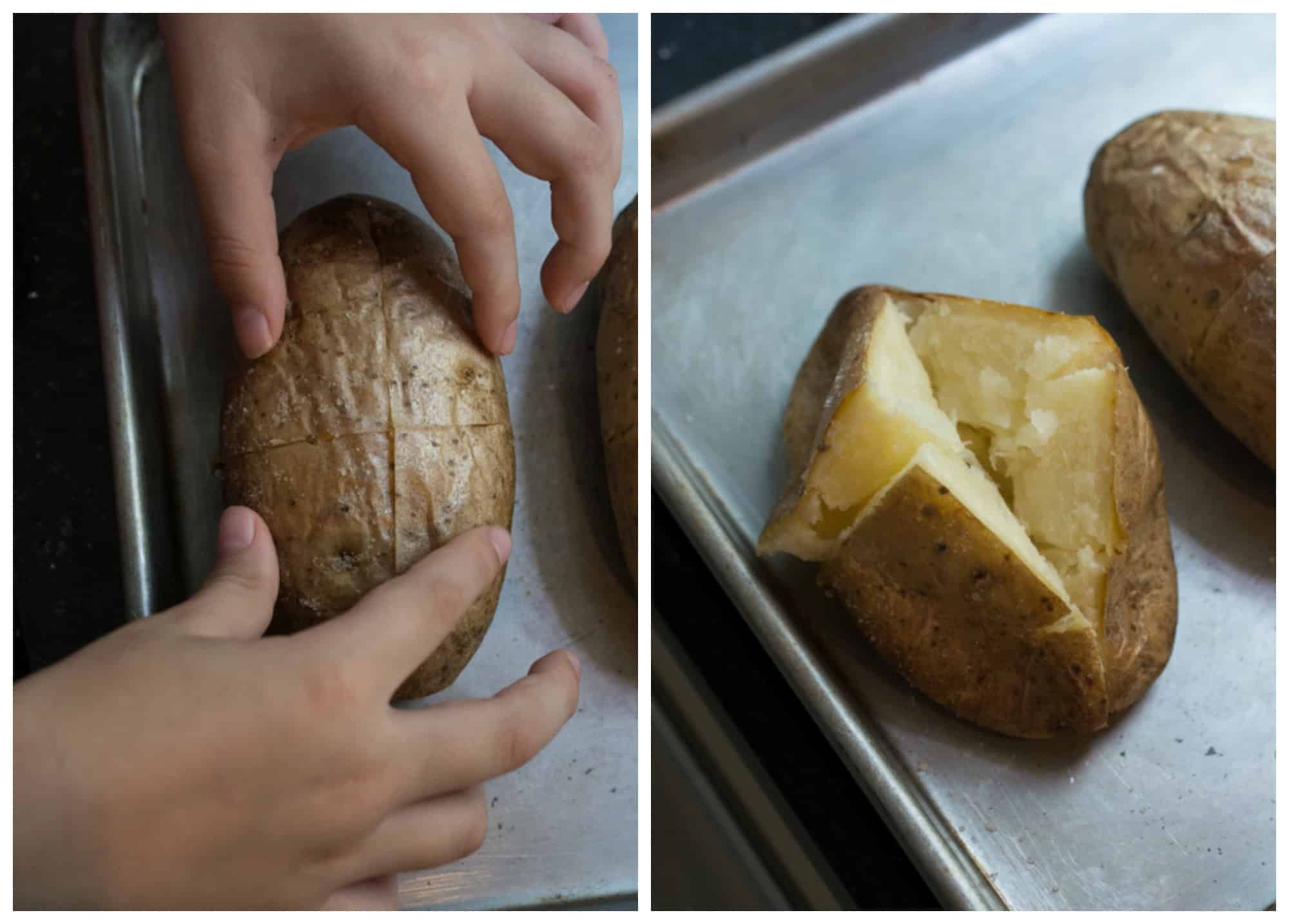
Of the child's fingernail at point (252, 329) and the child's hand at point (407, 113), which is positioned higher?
the child's hand at point (407, 113)

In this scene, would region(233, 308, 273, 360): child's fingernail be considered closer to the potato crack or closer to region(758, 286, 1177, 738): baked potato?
the potato crack

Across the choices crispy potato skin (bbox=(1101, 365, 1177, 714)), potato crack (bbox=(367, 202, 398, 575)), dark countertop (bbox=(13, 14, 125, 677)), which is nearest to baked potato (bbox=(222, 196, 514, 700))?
potato crack (bbox=(367, 202, 398, 575))

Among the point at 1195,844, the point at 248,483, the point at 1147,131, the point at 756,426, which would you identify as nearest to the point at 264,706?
the point at 248,483

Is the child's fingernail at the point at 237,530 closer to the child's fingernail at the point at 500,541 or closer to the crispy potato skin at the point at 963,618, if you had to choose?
the child's fingernail at the point at 500,541

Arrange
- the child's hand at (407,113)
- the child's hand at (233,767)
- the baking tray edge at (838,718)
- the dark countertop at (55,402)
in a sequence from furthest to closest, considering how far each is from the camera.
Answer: the dark countertop at (55,402), the baking tray edge at (838,718), the child's hand at (407,113), the child's hand at (233,767)

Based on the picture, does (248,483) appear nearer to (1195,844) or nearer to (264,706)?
(264,706)

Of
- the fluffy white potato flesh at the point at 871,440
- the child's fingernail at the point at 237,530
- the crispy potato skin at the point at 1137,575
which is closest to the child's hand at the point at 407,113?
the child's fingernail at the point at 237,530
